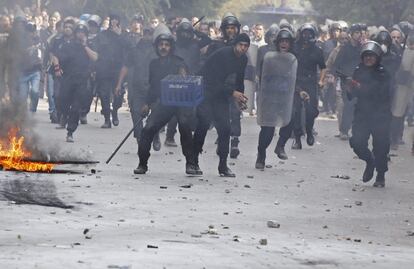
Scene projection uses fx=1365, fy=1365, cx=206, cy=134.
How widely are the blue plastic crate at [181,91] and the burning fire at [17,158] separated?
4.85 ft

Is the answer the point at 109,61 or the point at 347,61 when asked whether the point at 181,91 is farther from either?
the point at 109,61

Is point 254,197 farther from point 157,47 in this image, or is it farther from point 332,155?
point 332,155

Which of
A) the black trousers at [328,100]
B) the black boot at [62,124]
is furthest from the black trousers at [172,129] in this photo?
the black trousers at [328,100]

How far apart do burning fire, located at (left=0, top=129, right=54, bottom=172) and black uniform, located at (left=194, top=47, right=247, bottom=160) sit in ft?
5.84

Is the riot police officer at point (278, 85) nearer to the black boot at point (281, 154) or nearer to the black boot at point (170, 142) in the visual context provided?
the black boot at point (281, 154)

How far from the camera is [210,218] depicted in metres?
11.4

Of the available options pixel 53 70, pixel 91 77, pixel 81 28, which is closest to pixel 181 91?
pixel 81 28

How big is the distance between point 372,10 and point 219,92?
1957 cm

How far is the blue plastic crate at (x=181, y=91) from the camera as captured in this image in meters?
14.8

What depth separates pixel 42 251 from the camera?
29.4 ft

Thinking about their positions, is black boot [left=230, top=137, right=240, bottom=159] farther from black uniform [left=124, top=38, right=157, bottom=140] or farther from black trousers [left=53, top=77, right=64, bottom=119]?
black trousers [left=53, top=77, right=64, bottom=119]

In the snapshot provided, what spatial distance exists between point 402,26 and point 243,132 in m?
4.13

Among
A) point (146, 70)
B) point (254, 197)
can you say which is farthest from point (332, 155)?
point (254, 197)

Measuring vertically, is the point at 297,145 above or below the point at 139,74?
below
